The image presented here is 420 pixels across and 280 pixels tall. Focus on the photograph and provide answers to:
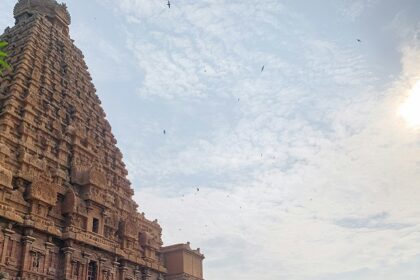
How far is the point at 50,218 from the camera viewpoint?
32.6 metres

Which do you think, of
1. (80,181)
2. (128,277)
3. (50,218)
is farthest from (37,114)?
(128,277)

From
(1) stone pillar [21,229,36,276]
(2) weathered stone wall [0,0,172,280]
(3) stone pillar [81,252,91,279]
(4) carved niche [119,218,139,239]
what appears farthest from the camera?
(4) carved niche [119,218,139,239]

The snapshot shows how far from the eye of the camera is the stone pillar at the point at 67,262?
103ft

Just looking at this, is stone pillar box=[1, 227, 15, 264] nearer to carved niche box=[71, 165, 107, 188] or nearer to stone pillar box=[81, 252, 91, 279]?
stone pillar box=[81, 252, 91, 279]

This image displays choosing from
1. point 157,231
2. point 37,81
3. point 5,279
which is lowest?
point 5,279

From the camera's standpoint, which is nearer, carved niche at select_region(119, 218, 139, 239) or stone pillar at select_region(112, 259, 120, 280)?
stone pillar at select_region(112, 259, 120, 280)

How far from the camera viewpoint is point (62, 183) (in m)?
35.3

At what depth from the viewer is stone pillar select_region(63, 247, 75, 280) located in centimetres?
3139

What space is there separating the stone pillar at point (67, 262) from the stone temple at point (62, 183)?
0.22 ft

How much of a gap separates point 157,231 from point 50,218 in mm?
15166

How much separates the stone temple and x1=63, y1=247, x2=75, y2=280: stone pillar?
67 millimetres

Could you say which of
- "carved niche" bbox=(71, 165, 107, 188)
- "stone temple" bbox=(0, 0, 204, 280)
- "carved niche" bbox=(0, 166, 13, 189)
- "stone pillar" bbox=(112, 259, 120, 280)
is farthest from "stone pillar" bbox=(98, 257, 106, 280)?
"carved niche" bbox=(0, 166, 13, 189)

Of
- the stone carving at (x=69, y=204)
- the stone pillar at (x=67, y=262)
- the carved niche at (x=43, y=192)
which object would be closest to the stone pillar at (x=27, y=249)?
the carved niche at (x=43, y=192)

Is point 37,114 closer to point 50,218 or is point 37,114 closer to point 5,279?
point 50,218
